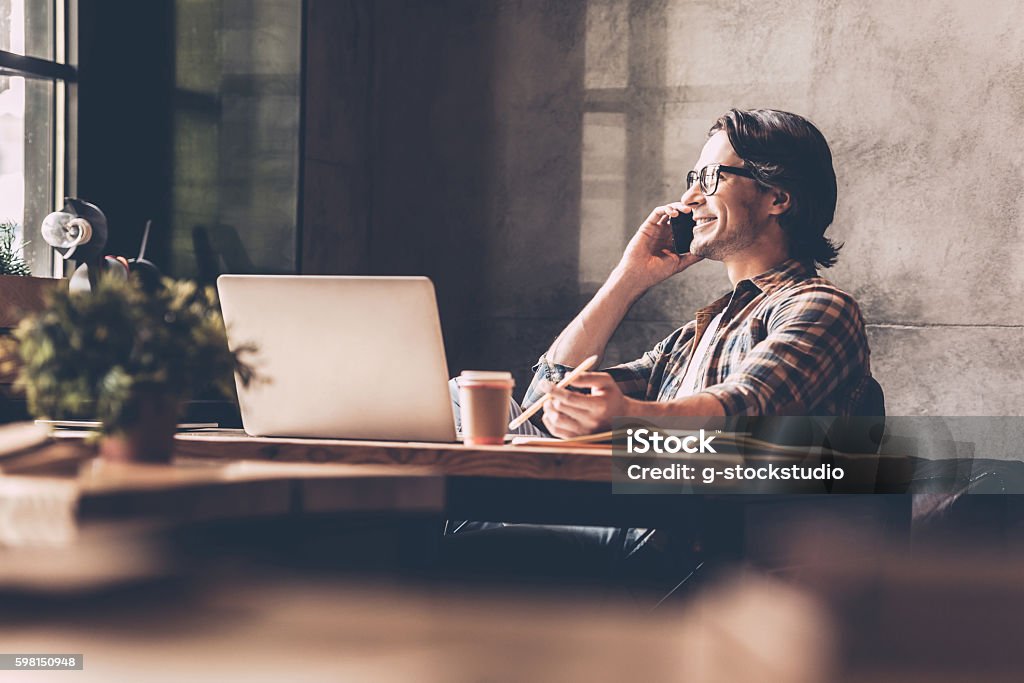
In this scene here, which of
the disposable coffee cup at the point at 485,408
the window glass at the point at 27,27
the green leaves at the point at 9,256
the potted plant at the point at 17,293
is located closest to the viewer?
the disposable coffee cup at the point at 485,408

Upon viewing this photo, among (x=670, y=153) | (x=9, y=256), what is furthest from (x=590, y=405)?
(x=670, y=153)

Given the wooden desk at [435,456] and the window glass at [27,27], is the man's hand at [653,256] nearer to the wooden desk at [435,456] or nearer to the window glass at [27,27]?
the wooden desk at [435,456]

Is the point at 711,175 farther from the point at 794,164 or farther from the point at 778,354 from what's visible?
the point at 778,354

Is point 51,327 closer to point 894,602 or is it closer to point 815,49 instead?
point 894,602

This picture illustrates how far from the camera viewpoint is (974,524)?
3.15ft

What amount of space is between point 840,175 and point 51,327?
13.1 ft

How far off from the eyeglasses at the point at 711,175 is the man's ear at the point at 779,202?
64 mm

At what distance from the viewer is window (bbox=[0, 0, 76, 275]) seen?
11.3 feet

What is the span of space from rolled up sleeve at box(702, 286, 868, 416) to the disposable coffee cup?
0.42 m

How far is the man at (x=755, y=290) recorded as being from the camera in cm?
184

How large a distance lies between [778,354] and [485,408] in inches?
24.6

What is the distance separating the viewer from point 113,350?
839 millimetres

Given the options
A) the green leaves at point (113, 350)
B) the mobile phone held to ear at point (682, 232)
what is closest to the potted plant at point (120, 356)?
the green leaves at point (113, 350)

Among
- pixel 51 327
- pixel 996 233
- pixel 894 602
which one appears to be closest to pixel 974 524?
pixel 894 602
